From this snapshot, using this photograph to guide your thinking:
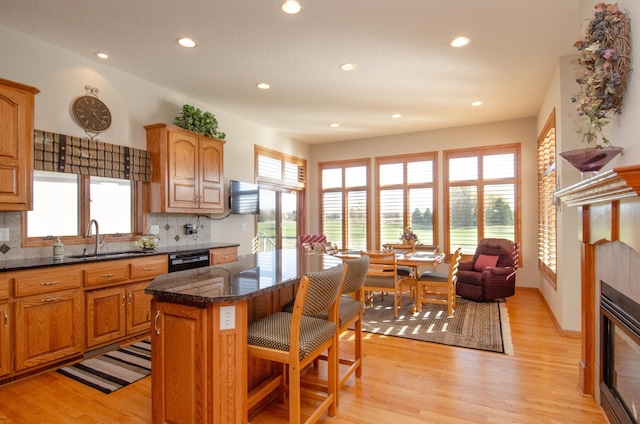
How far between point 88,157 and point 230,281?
271 cm

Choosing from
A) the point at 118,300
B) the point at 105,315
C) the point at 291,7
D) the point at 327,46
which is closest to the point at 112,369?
the point at 105,315

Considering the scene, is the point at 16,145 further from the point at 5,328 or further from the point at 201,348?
the point at 201,348

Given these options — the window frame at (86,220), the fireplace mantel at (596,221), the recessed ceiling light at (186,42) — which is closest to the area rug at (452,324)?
the fireplace mantel at (596,221)

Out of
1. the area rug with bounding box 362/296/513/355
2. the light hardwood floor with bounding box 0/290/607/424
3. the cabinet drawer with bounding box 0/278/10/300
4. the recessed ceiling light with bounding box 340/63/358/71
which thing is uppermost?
the recessed ceiling light with bounding box 340/63/358/71

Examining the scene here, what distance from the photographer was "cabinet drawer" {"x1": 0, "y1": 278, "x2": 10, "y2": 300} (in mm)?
2646

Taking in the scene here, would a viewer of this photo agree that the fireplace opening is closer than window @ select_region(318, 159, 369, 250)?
Yes

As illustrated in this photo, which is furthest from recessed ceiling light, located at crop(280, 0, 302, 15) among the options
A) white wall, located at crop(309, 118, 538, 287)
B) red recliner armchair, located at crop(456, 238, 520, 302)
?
white wall, located at crop(309, 118, 538, 287)

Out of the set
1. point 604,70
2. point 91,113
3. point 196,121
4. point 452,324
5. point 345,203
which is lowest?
point 452,324

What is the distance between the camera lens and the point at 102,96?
3.90 m

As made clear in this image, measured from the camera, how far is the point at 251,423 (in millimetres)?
2215

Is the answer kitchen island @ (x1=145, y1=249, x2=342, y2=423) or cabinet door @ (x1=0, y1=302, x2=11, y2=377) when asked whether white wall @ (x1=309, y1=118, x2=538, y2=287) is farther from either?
cabinet door @ (x1=0, y1=302, x2=11, y2=377)

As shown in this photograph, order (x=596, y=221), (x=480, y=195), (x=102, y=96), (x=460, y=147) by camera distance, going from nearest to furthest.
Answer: (x=596, y=221)
(x=102, y=96)
(x=480, y=195)
(x=460, y=147)

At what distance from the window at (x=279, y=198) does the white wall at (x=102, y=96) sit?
27.4 inches

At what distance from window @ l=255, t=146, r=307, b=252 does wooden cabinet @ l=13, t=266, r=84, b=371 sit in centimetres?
333
